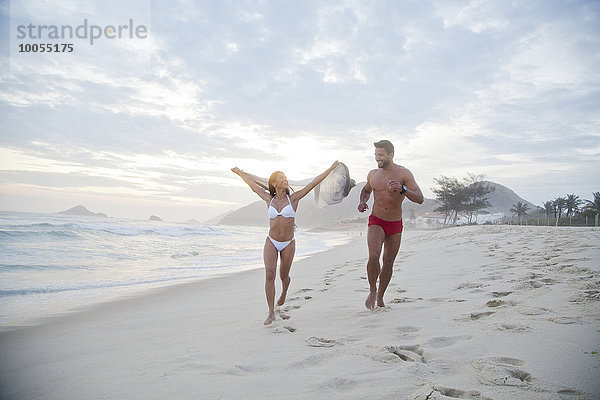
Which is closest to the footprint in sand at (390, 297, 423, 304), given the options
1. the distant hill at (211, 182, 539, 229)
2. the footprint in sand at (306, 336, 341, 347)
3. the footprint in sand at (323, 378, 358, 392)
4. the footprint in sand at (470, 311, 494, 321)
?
the footprint in sand at (470, 311, 494, 321)

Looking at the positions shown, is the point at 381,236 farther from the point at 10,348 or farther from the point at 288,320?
the point at 10,348

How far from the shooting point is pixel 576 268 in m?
5.09

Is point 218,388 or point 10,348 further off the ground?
point 218,388

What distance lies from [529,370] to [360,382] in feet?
3.58

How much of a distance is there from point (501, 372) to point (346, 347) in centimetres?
117

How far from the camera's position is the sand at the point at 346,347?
2277 mm

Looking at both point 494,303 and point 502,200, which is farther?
point 502,200

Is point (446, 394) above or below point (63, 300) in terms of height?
above

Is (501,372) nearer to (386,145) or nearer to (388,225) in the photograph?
(388,225)

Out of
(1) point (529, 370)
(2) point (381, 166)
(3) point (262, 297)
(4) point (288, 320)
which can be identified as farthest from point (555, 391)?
(3) point (262, 297)

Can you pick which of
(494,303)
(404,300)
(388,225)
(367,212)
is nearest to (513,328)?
(494,303)

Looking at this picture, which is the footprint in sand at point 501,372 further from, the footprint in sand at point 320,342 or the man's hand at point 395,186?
the man's hand at point 395,186

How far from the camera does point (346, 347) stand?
120 inches

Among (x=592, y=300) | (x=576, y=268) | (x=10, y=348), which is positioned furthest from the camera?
(x=576, y=268)
